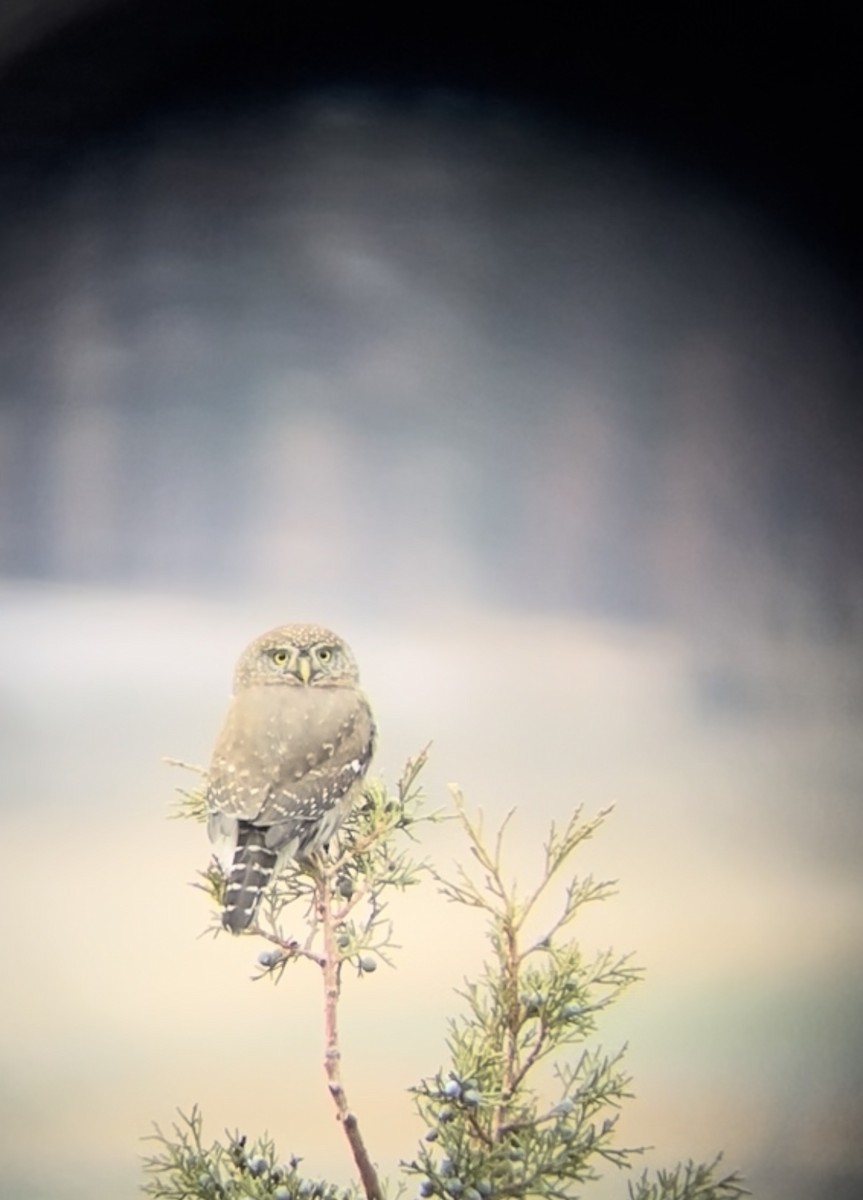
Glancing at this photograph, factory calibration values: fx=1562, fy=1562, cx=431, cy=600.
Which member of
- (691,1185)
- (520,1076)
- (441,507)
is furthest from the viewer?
(441,507)

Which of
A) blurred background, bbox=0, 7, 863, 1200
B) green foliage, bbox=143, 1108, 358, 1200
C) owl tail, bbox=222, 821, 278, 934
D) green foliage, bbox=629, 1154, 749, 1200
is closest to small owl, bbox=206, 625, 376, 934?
Answer: owl tail, bbox=222, 821, 278, 934

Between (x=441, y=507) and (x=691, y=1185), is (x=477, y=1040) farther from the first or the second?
(x=441, y=507)

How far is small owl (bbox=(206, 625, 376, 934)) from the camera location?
1.86m

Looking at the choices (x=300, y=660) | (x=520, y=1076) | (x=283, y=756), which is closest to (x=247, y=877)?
(x=283, y=756)

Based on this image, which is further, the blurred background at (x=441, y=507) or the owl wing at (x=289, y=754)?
the blurred background at (x=441, y=507)

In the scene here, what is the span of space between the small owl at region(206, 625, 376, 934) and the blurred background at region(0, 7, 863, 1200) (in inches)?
4.6

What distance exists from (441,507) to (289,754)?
16.9 inches

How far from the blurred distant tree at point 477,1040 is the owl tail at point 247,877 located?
0.17 ft

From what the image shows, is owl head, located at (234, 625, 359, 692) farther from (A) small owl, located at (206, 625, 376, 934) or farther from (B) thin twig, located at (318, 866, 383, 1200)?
(B) thin twig, located at (318, 866, 383, 1200)

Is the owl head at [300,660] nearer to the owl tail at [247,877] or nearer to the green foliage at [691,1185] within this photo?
the owl tail at [247,877]

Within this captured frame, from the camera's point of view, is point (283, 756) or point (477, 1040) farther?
point (477, 1040)

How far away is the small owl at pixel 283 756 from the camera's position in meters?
1.86

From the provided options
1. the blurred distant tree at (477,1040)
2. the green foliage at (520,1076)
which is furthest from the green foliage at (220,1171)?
the green foliage at (520,1076)

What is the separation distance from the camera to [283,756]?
1.91 meters
